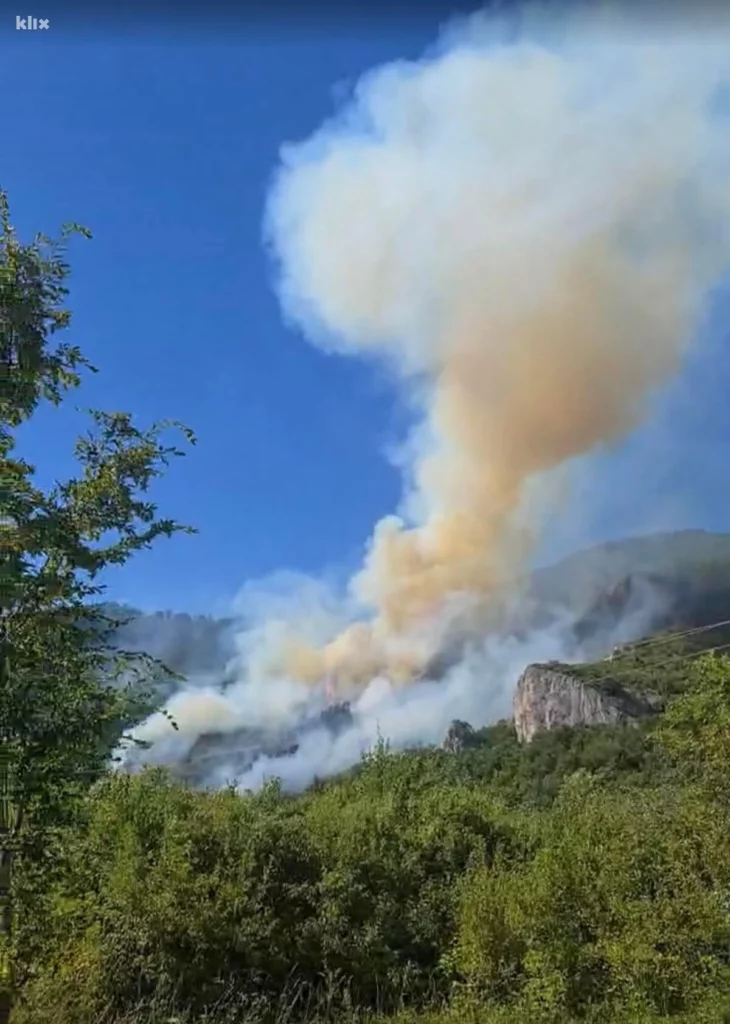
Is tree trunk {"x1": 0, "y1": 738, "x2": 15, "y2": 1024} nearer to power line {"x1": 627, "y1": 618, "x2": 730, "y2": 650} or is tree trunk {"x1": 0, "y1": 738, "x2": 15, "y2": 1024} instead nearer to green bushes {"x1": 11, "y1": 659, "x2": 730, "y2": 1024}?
green bushes {"x1": 11, "y1": 659, "x2": 730, "y2": 1024}

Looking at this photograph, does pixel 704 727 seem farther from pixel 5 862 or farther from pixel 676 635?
pixel 676 635

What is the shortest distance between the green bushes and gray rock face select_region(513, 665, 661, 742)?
22.8 metres

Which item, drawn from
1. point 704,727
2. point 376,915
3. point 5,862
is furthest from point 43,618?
point 376,915

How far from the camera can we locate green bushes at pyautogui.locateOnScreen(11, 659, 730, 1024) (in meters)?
5.00

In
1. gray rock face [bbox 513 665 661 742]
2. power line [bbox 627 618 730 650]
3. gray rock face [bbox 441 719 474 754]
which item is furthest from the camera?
gray rock face [bbox 441 719 474 754]

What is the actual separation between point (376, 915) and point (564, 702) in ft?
127

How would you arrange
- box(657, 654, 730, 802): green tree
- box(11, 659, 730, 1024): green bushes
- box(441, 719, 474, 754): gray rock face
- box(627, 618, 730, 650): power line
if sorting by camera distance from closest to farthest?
box(11, 659, 730, 1024): green bushes, box(657, 654, 730, 802): green tree, box(627, 618, 730, 650): power line, box(441, 719, 474, 754): gray rock face

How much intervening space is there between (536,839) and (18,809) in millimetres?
9004

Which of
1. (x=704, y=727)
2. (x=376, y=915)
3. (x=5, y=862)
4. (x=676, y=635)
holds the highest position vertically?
(x=676, y=635)

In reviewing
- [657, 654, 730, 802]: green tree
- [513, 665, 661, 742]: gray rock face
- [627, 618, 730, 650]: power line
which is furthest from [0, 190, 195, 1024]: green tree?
[627, 618, 730, 650]: power line

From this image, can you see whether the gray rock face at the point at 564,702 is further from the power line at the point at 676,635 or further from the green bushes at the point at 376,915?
the green bushes at the point at 376,915

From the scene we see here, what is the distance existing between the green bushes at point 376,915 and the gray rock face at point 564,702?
22.8m

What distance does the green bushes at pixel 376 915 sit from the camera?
5004mm

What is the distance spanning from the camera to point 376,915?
26.2 feet
